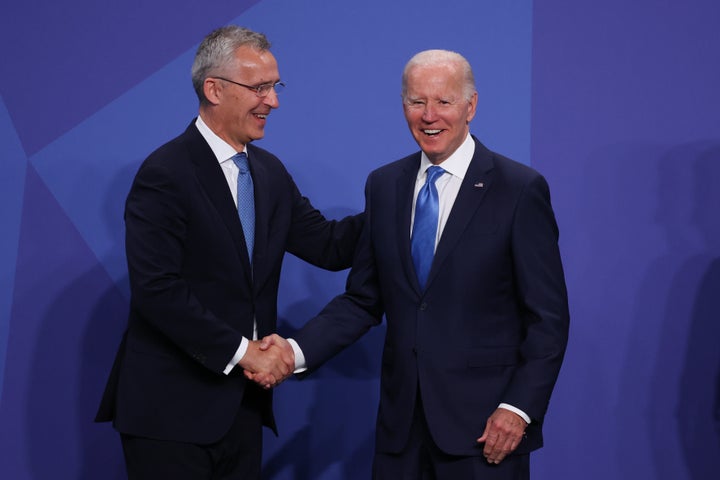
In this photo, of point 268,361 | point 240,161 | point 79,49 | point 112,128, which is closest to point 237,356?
point 268,361

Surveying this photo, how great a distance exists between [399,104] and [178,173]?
108 centimetres

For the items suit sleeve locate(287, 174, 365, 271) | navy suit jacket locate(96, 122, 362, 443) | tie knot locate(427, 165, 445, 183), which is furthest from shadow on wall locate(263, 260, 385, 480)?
tie knot locate(427, 165, 445, 183)

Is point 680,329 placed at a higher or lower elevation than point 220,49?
lower

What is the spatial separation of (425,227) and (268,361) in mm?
564

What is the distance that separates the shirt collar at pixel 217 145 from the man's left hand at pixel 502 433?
1.00 m

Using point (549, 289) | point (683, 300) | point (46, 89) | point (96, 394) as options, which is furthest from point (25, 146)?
point (683, 300)

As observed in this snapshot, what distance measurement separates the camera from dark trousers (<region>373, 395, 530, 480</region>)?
2334 millimetres

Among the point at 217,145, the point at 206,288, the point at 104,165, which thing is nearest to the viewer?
the point at 206,288

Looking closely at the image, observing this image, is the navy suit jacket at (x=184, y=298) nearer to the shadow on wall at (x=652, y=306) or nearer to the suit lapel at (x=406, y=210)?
the suit lapel at (x=406, y=210)

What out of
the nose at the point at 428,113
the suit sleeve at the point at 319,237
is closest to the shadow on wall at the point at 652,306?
the suit sleeve at the point at 319,237

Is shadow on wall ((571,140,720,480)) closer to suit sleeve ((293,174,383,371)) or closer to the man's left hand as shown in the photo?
suit sleeve ((293,174,383,371))

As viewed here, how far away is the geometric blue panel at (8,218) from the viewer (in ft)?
10.8

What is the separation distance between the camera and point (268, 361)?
255 cm

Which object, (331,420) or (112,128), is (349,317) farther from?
(112,128)
